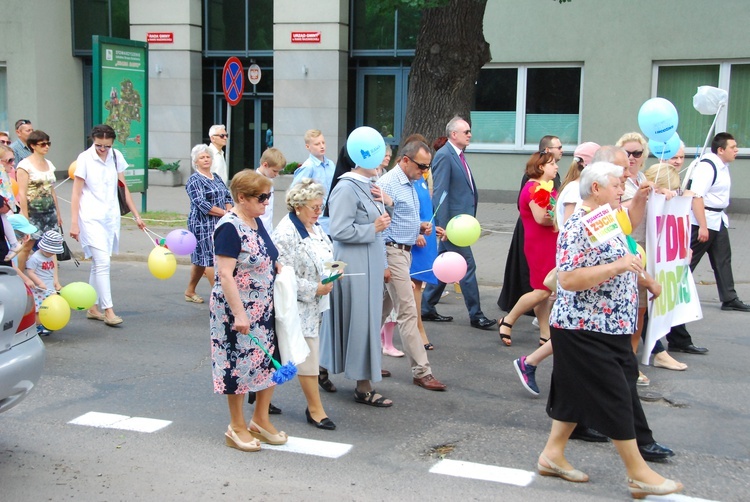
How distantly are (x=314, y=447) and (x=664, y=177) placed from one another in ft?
11.7

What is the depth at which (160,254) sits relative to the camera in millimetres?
8180

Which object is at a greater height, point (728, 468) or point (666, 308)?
point (666, 308)

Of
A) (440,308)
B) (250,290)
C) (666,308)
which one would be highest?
(250,290)

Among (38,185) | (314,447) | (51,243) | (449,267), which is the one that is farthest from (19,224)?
(449,267)

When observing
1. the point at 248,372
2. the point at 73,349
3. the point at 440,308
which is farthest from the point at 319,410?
the point at 440,308

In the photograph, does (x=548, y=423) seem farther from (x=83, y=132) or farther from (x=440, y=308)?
(x=83, y=132)

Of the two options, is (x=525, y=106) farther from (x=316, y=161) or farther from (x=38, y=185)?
(x=38, y=185)

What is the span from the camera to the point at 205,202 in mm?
8562

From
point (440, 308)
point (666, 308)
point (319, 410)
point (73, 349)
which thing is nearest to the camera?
point (319, 410)

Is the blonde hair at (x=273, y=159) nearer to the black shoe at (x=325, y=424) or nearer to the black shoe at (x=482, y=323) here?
the black shoe at (x=482, y=323)

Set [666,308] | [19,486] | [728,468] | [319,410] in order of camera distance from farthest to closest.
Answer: [666,308], [319,410], [728,468], [19,486]

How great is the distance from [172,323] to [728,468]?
5.40m

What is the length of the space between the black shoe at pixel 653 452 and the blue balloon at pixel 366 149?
2460mm

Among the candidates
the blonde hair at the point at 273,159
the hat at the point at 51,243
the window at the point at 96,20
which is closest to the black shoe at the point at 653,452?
the blonde hair at the point at 273,159
